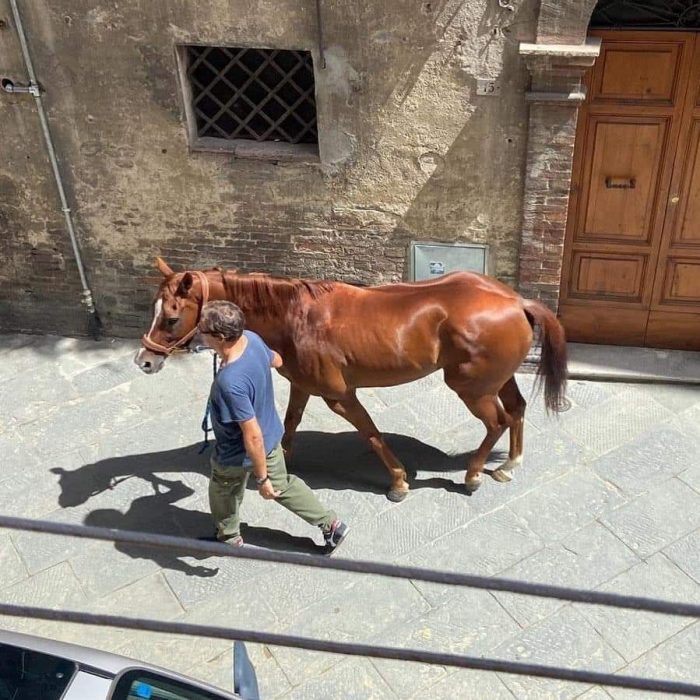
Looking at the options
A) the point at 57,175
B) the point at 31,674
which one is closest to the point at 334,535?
the point at 31,674

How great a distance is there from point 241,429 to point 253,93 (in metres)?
3.23

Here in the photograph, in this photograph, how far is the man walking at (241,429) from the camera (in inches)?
183

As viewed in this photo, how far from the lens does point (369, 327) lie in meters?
5.39

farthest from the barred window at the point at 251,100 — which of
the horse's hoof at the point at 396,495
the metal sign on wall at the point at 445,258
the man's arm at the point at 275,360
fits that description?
the horse's hoof at the point at 396,495

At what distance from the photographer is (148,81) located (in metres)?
6.59

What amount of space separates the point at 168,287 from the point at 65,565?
6.23 ft

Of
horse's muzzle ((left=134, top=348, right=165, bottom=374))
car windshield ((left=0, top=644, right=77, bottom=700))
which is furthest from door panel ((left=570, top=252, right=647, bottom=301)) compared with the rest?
car windshield ((left=0, top=644, right=77, bottom=700))

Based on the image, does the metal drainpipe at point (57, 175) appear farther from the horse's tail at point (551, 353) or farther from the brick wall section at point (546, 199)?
the horse's tail at point (551, 353)

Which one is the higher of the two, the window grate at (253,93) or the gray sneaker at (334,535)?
the window grate at (253,93)

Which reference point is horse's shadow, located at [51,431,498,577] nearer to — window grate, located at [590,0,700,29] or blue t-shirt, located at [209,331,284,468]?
blue t-shirt, located at [209,331,284,468]

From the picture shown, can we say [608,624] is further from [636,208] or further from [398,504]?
[636,208]

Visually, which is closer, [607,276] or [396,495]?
[396,495]

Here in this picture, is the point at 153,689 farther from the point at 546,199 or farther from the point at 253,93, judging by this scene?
the point at 253,93

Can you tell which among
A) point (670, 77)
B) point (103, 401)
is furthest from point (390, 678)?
point (670, 77)
